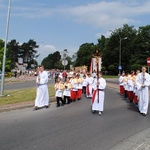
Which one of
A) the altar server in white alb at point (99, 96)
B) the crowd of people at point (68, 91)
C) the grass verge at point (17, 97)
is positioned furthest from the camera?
the grass verge at point (17, 97)

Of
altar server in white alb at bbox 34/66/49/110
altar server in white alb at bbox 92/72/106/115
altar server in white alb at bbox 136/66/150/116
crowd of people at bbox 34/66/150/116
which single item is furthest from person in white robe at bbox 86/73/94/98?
altar server in white alb at bbox 92/72/106/115

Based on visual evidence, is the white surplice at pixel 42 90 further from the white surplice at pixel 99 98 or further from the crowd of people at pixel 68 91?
the white surplice at pixel 99 98

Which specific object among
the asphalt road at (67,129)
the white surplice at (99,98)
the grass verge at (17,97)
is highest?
the white surplice at (99,98)

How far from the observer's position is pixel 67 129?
330 inches

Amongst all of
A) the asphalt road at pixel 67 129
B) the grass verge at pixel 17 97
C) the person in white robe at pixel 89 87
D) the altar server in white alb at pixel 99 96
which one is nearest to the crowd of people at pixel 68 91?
the altar server in white alb at pixel 99 96

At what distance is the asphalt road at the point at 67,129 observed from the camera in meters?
6.77

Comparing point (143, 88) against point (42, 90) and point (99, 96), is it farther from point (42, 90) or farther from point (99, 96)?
point (42, 90)

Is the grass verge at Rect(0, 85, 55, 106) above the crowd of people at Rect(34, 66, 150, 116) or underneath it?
underneath

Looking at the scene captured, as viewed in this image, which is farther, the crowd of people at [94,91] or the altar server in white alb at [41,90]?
the altar server in white alb at [41,90]

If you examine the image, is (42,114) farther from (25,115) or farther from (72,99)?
(72,99)

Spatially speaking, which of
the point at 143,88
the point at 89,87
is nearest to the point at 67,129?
the point at 143,88

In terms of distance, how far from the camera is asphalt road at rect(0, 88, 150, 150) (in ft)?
22.2

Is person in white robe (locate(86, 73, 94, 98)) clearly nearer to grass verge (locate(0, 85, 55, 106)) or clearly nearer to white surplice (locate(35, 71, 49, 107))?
grass verge (locate(0, 85, 55, 106))

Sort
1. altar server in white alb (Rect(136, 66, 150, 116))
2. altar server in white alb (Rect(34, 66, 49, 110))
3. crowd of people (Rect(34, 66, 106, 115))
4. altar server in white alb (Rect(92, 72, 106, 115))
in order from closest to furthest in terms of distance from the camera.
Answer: altar server in white alb (Rect(92, 72, 106, 115)) < crowd of people (Rect(34, 66, 106, 115)) < altar server in white alb (Rect(136, 66, 150, 116)) < altar server in white alb (Rect(34, 66, 49, 110))
